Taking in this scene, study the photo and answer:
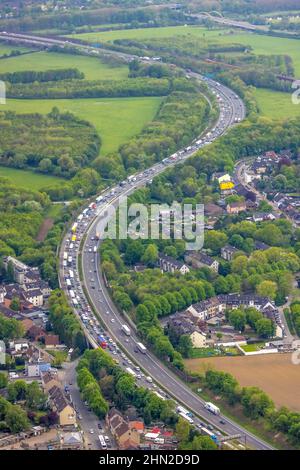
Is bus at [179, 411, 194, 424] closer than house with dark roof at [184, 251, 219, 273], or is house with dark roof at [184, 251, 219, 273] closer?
bus at [179, 411, 194, 424]

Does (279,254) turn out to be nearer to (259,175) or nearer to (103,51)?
(259,175)

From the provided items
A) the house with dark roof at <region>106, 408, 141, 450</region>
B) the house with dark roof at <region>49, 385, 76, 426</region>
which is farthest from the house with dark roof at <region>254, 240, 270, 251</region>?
the house with dark roof at <region>106, 408, 141, 450</region>

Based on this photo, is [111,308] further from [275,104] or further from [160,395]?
[275,104]

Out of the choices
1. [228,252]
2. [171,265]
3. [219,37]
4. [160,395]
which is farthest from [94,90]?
[160,395]

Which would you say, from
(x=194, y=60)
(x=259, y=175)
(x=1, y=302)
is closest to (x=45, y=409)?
(x=1, y=302)

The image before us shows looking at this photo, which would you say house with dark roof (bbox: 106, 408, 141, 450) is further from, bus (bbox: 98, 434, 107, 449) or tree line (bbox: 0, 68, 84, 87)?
tree line (bbox: 0, 68, 84, 87)

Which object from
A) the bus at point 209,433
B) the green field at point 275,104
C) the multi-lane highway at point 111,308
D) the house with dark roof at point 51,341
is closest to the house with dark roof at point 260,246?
the multi-lane highway at point 111,308

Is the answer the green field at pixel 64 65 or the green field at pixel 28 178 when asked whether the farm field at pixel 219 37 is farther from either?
the green field at pixel 28 178
